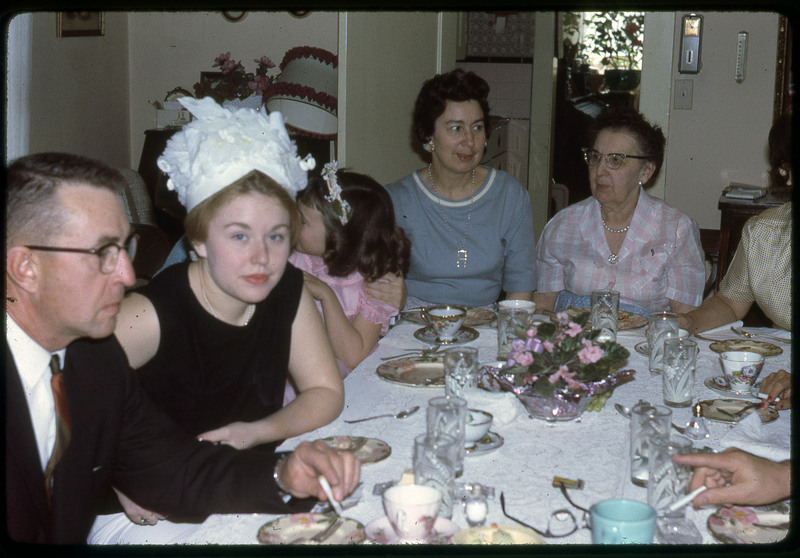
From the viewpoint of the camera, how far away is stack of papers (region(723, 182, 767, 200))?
4.70m

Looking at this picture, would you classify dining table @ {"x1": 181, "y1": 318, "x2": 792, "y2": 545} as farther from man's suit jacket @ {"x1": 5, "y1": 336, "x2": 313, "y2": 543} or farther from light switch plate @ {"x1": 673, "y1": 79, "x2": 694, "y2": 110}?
light switch plate @ {"x1": 673, "y1": 79, "x2": 694, "y2": 110}

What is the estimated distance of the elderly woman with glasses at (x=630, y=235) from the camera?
2963 mm

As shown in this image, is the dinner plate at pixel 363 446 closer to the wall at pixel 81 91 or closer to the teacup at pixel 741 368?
the teacup at pixel 741 368

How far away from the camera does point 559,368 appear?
5.46 ft

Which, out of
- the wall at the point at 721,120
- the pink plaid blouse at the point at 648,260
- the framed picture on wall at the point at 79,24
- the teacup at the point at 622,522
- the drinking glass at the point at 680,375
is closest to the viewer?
the teacup at the point at 622,522

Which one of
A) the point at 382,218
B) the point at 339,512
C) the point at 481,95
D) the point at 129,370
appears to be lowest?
the point at 339,512

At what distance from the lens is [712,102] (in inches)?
205

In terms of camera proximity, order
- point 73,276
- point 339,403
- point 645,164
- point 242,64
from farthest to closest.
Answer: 1. point 242,64
2. point 645,164
3. point 339,403
4. point 73,276

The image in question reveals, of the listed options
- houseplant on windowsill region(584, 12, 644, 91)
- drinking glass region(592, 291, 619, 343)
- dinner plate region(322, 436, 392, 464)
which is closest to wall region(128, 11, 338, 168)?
houseplant on windowsill region(584, 12, 644, 91)

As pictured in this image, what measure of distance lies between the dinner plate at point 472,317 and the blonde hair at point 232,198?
853mm

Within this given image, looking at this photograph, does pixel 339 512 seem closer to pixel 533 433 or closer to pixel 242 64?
pixel 533 433

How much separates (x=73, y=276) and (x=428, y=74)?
2994mm

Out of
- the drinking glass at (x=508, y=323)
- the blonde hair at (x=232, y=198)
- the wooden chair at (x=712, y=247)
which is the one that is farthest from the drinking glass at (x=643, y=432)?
the wooden chair at (x=712, y=247)

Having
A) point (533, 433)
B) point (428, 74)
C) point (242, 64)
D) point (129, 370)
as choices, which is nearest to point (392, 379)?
point (533, 433)
